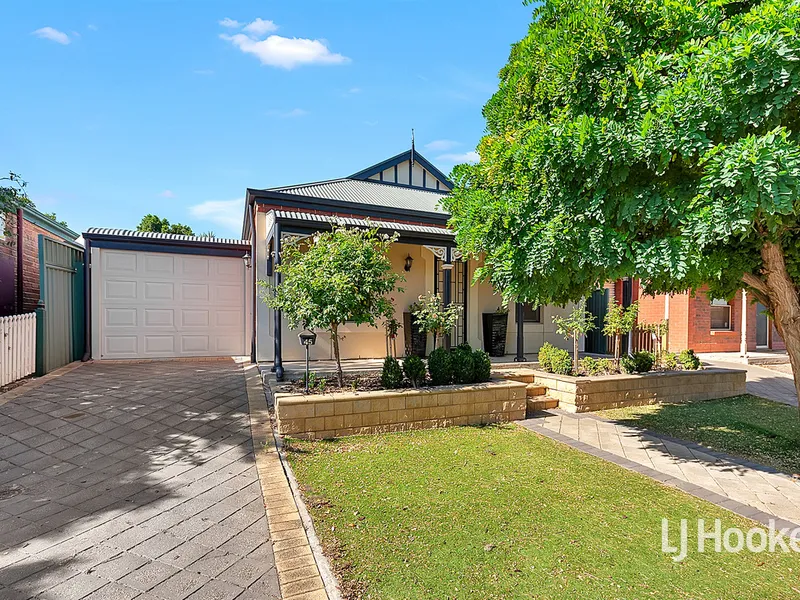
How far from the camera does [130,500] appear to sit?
316 centimetres

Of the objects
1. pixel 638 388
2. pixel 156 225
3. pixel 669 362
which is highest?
pixel 156 225

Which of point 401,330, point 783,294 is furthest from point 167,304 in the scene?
point 783,294

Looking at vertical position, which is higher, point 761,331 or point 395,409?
point 761,331

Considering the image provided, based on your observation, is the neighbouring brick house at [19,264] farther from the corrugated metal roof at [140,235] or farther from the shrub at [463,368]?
the shrub at [463,368]

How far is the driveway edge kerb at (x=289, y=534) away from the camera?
211 centimetres

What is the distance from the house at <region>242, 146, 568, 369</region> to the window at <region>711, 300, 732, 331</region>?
526 centimetres

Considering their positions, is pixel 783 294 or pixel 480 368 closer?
pixel 783 294

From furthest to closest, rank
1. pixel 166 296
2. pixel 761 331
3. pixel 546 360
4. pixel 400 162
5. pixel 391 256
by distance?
pixel 761 331, pixel 400 162, pixel 166 296, pixel 391 256, pixel 546 360

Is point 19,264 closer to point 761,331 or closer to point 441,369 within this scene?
point 441,369

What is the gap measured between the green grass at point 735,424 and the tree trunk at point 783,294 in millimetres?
845

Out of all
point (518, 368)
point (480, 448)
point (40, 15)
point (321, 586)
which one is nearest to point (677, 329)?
point (518, 368)

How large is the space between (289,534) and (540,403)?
183 inches

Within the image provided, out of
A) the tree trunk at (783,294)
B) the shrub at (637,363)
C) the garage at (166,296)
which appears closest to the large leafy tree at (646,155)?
the tree trunk at (783,294)

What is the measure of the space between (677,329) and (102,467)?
45.8 feet
